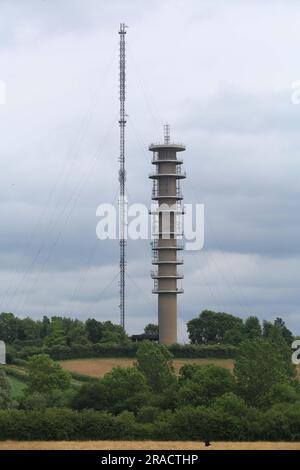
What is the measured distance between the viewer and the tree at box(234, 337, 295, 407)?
84.2 metres

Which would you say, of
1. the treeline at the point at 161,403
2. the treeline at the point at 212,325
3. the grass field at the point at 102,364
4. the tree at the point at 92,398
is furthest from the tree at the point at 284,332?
the tree at the point at 92,398

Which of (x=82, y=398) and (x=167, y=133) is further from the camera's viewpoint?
(x=167, y=133)

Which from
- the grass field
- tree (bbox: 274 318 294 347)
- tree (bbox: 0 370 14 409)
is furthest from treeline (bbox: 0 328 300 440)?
tree (bbox: 274 318 294 347)

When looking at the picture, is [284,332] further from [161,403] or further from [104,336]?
[161,403]

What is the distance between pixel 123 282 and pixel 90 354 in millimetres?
17758

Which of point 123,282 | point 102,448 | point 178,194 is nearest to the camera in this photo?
point 102,448

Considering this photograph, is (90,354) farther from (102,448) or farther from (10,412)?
(102,448)

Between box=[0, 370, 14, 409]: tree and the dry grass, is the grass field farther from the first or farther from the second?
A: the dry grass

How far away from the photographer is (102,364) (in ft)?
429

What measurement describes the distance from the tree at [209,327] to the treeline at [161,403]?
6046cm

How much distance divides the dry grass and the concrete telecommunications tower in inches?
→ 2460
